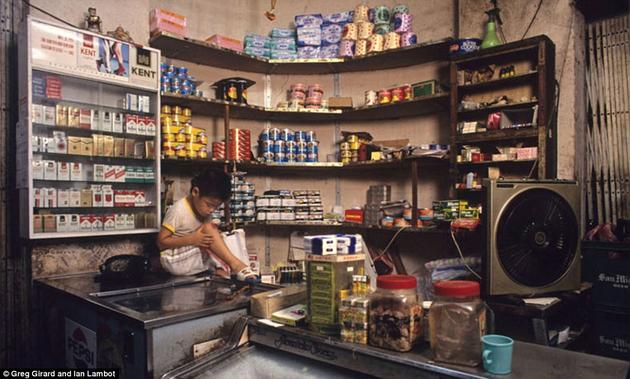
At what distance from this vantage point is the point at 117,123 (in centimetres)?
345

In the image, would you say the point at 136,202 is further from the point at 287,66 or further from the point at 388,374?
the point at 388,374

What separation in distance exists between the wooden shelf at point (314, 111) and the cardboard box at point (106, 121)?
463 millimetres

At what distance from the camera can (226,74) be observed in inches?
184

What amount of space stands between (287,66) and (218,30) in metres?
0.84

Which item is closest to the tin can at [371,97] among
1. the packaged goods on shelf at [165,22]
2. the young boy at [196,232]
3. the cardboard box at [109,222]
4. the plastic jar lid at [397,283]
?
the packaged goods on shelf at [165,22]

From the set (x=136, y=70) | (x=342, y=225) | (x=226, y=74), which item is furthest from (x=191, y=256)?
(x=226, y=74)

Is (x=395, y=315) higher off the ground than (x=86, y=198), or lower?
lower

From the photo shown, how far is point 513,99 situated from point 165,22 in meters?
2.92

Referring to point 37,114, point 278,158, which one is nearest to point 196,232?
point 37,114

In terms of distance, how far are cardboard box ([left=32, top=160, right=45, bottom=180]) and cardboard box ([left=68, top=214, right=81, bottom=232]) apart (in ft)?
1.11

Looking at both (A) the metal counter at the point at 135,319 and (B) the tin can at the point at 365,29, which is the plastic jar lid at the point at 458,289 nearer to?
(A) the metal counter at the point at 135,319

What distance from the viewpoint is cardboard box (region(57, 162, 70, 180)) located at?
3139 mm

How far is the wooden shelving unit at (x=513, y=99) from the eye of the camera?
3.21 meters

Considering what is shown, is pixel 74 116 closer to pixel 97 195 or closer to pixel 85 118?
pixel 85 118
